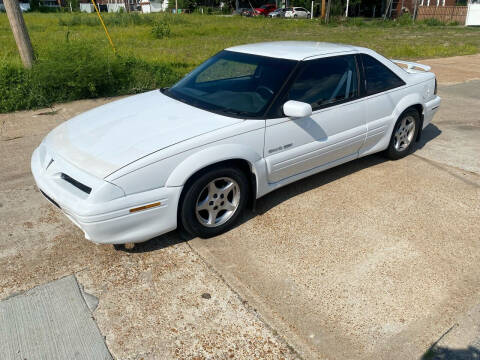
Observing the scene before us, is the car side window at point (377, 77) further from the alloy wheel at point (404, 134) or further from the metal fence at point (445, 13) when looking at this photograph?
the metal fence at point (445, 13)

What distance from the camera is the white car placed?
114 inches

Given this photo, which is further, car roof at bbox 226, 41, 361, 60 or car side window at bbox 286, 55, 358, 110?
car roof at bbox 226, 41, 361, 60

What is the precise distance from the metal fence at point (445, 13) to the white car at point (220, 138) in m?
39.2

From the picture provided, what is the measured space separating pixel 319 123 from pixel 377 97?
972mm

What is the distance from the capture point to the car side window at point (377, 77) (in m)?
4.36

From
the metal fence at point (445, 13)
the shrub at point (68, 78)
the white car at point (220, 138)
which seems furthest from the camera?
the metal fence at point (445, 13)

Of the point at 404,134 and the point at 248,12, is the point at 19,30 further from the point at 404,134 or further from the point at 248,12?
the point at 248,12

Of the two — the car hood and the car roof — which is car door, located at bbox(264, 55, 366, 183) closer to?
the car roof

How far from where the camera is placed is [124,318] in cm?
260

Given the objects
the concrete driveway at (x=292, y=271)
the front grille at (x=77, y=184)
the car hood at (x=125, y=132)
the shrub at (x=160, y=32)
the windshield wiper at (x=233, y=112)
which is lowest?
the concrete driveway at (x=292, y=271)

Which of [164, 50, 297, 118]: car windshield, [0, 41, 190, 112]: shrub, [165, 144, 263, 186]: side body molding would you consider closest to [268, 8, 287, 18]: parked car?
[0, 41, 190, 112]: shrub

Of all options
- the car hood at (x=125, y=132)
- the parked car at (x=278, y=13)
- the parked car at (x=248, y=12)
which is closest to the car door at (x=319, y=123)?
the car hood at (x=125, y=132)

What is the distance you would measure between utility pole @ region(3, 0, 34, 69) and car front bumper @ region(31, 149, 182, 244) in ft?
19.5

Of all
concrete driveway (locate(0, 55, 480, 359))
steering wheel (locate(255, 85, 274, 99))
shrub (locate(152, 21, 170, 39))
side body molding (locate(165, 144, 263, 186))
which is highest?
steering wheel (locate(255, 85, 274, 99))
